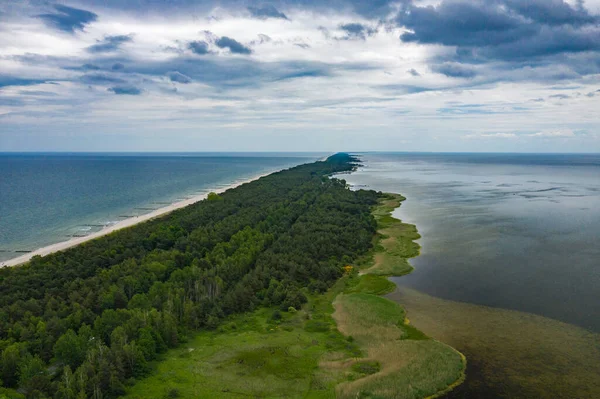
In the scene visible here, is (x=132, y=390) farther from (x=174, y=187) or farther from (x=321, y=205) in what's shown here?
(x=174, y=187)

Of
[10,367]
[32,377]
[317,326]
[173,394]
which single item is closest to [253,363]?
[173,394]

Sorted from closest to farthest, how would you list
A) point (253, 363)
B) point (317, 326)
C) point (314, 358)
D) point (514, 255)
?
point (253, 363) → point (314, 358) → point (317, 326) → point (514, 255)

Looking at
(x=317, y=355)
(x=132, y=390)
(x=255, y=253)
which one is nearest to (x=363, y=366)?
(x=317, y=355)

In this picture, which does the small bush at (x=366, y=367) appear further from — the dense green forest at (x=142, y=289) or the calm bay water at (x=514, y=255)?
the calm bay water at (x=514, y=255)

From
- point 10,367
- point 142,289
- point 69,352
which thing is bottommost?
point 10,367

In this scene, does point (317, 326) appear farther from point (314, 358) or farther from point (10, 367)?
point (10, 367)
